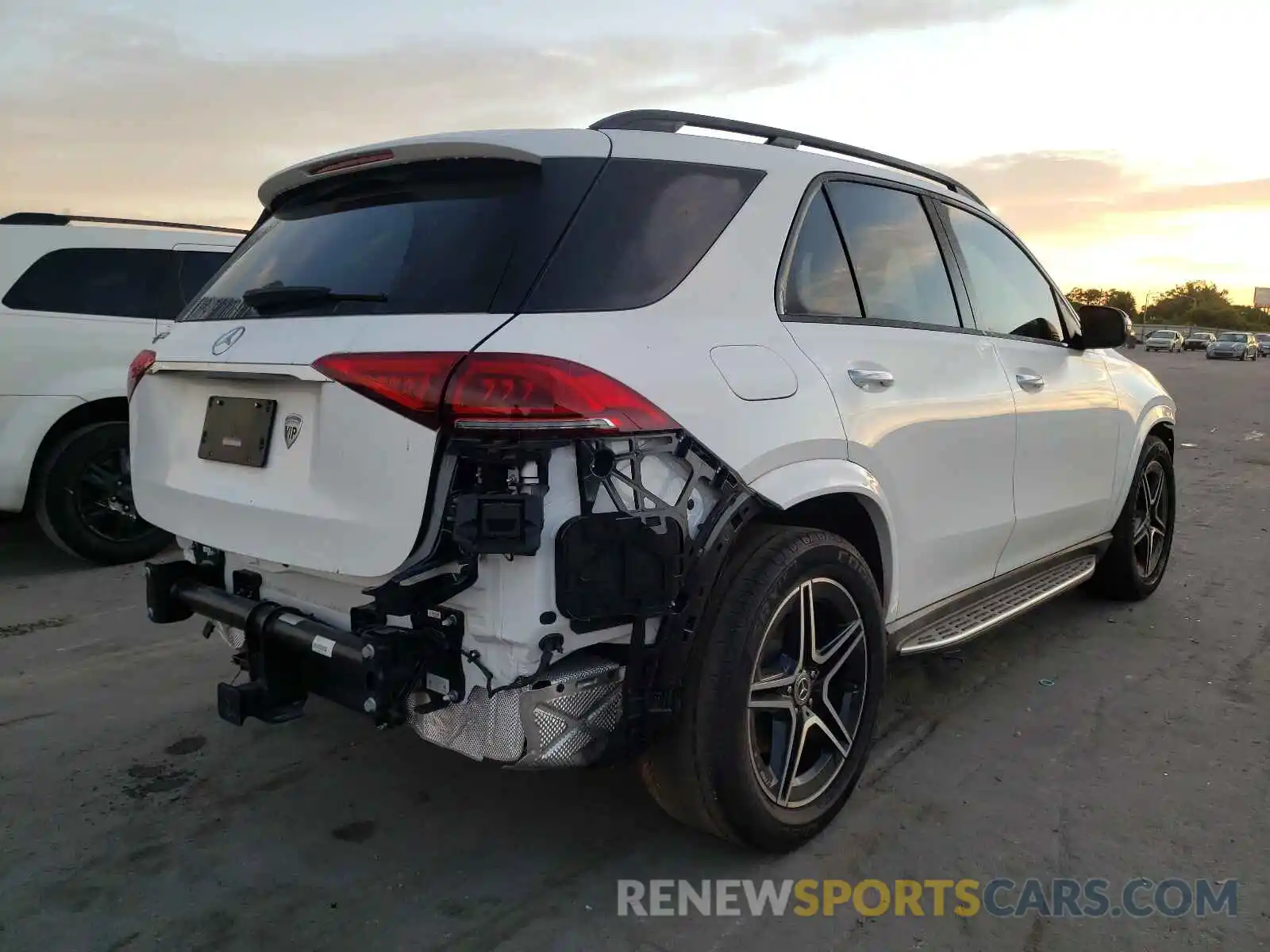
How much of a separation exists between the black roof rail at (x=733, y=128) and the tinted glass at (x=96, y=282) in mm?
4447

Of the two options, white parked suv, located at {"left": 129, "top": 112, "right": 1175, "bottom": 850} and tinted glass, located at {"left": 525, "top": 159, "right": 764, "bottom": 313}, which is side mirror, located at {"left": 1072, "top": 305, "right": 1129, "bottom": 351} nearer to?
white parked suv, located at {"left": 129, "top": 112, "right": 1175, "bottom": 850}

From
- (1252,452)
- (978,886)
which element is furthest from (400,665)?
(1252,452)

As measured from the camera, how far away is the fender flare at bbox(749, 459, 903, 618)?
2.60 m

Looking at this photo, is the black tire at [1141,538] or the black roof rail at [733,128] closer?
the black roof rail at [733,128]

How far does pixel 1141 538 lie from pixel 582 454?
163 inches

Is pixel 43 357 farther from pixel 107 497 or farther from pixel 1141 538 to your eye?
pixel 1141 538

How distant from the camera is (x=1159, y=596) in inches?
218

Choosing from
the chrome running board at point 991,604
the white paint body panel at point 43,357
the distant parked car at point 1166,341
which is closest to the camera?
the chrome running board at point 991,604

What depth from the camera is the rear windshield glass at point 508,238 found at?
2383mm

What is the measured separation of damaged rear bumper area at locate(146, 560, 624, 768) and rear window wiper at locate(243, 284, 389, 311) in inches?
31.7

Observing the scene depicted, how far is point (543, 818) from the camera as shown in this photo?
3.04m

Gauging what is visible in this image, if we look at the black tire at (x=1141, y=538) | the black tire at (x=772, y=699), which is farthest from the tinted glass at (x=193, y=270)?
the black tire at (x=1141, y=538)

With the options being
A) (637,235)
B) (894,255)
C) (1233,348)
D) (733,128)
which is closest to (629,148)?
(637,235)

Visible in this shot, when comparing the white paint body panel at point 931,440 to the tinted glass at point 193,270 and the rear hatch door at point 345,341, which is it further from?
the tinted glass at point 193,270
